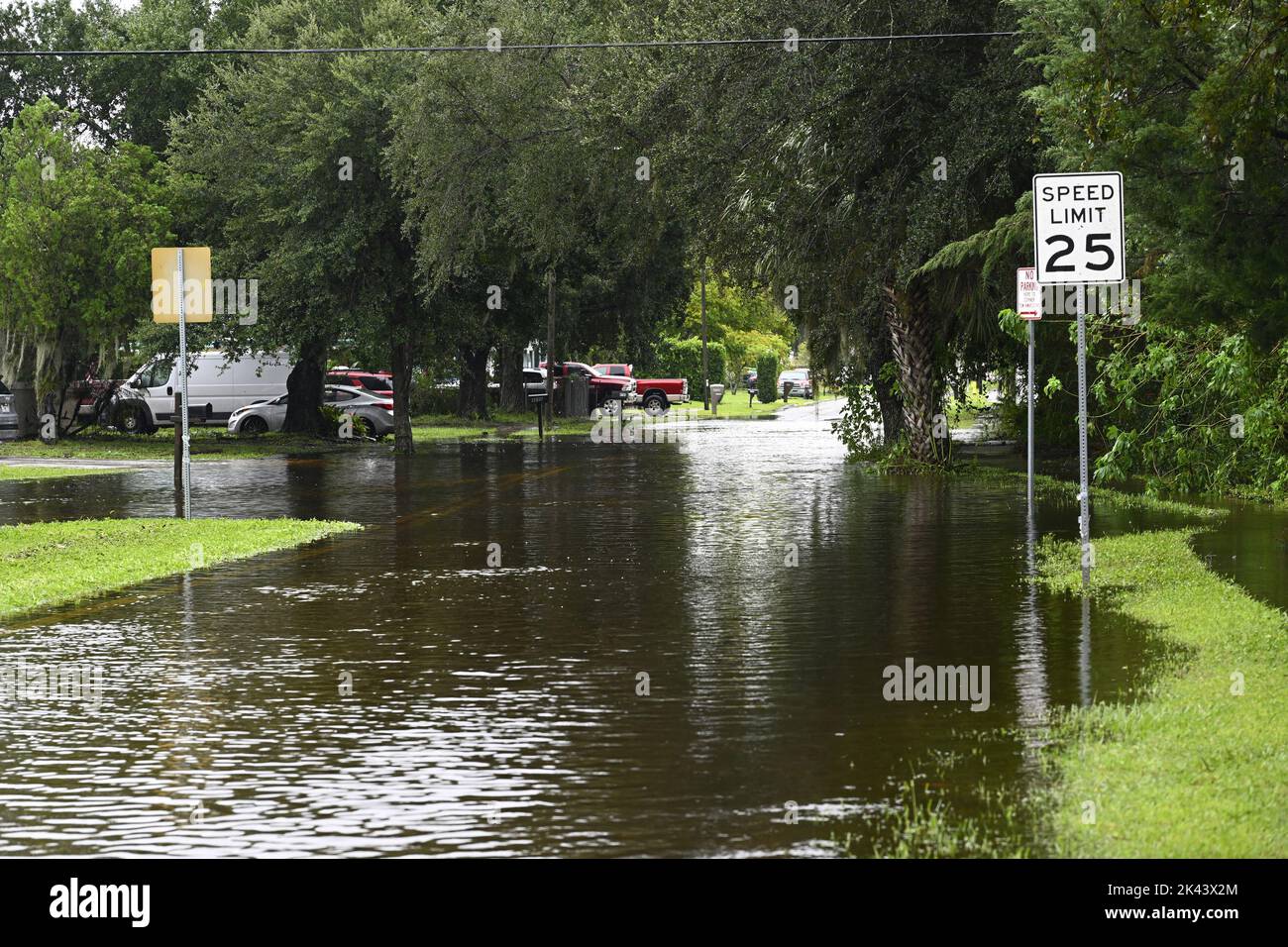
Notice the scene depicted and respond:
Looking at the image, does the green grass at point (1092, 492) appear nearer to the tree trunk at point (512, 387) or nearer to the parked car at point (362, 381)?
the parked car at point (362, 381)

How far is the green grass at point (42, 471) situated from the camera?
32.8m

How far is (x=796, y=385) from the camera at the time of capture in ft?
332

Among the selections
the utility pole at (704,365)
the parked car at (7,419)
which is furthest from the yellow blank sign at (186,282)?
the utility pole at (704,365)

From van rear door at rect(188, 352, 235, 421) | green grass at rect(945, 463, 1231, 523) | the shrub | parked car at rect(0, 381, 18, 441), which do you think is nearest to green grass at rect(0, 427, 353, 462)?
parked car at rect(0, 381, 18, 441)

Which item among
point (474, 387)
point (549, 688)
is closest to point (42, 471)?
point (549, 688)

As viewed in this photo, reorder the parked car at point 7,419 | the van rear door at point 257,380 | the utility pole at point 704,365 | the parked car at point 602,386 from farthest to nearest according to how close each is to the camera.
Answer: the utility pole at point 704,365 → the parked car at point 602,386 → the van rear door at point 257,380 → the parked car at point 7,419

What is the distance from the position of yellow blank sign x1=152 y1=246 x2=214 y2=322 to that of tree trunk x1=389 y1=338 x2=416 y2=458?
19113mm

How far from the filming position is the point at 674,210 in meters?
34.2

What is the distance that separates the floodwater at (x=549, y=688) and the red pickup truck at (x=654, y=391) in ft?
184

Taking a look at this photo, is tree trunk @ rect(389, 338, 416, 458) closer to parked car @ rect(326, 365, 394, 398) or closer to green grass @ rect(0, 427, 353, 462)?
green grass @ rect(0, 427, 353, 462)

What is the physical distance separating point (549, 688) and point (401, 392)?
31160 millimetres

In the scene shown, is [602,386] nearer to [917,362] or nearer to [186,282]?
[917,362]

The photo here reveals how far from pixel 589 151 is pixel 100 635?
888 inches
